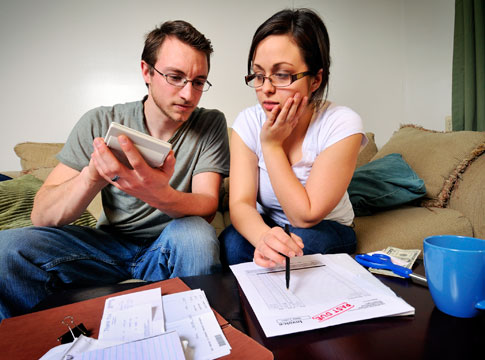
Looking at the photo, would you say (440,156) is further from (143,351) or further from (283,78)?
(143,351)

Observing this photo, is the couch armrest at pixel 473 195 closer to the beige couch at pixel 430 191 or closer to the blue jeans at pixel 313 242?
the beige couch at pixel 430 191

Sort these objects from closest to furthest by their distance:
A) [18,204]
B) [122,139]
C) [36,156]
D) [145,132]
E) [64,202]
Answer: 1. [122,139]
2. [64,202]
3. [145,132]
4. [18,204]
5. [36,156]

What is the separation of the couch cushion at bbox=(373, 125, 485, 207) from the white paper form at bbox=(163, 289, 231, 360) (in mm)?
1360

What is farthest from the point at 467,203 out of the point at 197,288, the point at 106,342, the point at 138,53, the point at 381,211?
the point at 138,53

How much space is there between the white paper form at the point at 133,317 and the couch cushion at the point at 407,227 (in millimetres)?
828

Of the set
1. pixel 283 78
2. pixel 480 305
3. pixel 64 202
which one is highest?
pixel 283 78

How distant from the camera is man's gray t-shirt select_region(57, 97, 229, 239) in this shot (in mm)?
1029

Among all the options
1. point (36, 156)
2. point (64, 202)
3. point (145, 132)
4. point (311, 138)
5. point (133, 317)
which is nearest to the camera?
point (133, 317)

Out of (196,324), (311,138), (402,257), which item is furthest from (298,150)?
(196,324)

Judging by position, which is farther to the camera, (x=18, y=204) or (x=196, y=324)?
(x=18, y=204)

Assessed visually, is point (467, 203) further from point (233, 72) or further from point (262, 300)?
point (233, 72)

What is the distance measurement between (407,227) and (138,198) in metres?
1.07

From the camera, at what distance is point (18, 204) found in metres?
1.22

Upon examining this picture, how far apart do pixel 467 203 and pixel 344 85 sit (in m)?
1.53
